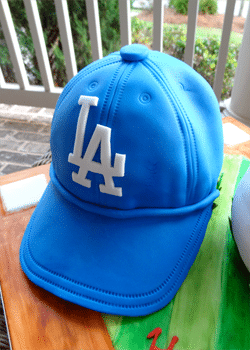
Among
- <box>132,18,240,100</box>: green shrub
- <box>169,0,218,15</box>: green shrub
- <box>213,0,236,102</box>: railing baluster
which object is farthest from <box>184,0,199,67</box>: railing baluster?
<box>169,0,218,15</box>: green shrub

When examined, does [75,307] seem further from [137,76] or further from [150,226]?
[137,76]

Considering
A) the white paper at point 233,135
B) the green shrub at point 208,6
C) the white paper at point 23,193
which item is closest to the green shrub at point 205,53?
the green shrub at point 208,6

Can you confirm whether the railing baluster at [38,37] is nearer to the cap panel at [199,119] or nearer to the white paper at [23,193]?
the white paper at [23,193]

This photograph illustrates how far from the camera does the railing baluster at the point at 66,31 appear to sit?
1649mm

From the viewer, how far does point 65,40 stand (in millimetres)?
1765

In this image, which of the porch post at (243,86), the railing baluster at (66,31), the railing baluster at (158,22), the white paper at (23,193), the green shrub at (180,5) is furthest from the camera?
the green shrub at (180,5)

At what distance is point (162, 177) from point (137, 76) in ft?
0.58

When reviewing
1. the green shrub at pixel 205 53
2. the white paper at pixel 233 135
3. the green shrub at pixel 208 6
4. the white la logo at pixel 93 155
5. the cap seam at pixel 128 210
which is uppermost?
the white la logo at pixel 93 155

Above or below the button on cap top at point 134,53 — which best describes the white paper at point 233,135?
below

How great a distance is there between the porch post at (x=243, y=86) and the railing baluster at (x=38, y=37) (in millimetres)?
1180

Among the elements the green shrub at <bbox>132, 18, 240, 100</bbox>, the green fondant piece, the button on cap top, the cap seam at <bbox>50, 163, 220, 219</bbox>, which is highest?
the button on cap top

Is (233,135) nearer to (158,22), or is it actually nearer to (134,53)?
(134,53)

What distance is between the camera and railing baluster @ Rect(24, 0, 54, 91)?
1.71 meters

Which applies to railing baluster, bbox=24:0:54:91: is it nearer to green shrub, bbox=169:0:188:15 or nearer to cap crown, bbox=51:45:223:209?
cap crown, bbox=51:45:223:209
